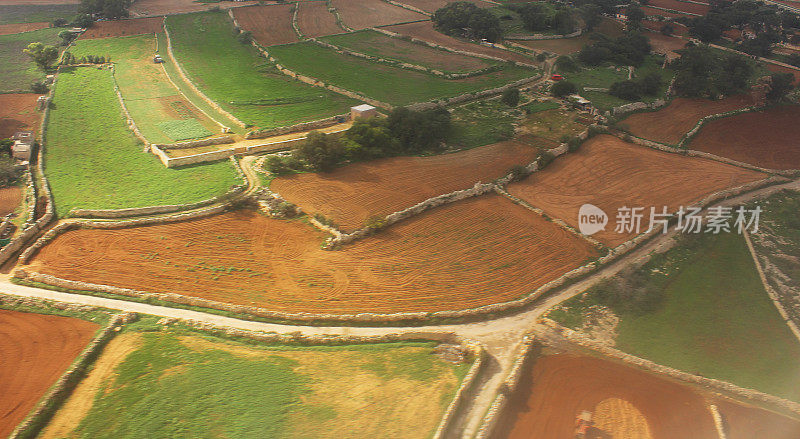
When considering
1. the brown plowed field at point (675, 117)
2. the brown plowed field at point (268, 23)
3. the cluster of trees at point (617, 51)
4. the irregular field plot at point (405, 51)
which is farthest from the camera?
the brown plowed field at point (268, 23)

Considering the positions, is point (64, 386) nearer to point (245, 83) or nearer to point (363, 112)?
point (363, 112)

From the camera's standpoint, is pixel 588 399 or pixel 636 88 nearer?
pixel 588 399

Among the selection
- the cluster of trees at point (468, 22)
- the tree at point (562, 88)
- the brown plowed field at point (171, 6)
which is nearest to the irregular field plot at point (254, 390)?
the tree at point (562, 88)

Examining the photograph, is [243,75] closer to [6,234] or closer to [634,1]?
[6,234]

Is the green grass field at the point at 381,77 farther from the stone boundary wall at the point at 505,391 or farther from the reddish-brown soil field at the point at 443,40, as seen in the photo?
the stone boundary wall at the point at 505,391

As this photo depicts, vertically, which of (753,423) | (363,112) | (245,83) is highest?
(245,83)

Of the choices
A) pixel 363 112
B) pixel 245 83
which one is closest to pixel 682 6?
pixel 363 112

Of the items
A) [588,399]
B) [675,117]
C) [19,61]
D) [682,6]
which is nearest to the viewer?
[588,399]

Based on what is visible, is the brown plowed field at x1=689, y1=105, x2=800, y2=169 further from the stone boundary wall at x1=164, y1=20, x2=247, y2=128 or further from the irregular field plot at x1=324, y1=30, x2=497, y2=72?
the stone boundary wall at x1=164, y1=20, x2=247, y2=128
